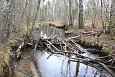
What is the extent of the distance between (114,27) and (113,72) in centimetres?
570

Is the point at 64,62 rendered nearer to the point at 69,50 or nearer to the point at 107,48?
the point at 69,50

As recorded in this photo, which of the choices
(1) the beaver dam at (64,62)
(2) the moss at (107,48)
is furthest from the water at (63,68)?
(2) the moss at (107,48)

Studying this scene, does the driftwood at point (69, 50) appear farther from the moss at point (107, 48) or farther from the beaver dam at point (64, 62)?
the moss at point (107, 48)

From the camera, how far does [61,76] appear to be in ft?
32.7

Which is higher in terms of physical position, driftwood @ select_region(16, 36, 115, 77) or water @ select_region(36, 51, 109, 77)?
driftwood @ select_region(16, 36, 115, 77)

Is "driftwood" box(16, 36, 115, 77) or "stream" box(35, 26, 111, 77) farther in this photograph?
"driftwood" box(16, 36, 115, 77)

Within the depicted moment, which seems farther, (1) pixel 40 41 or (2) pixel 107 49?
(1) pixel 40 41

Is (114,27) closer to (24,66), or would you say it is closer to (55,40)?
(55,40)

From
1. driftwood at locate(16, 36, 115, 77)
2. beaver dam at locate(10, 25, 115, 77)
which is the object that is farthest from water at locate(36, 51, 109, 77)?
driftwood at locate(16, 36, 115, 77)

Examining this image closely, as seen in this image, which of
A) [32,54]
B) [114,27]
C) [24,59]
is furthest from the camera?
[114,27]

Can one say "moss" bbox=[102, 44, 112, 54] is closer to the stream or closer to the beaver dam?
the beaver dam

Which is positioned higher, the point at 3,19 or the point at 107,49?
the point at 3,19

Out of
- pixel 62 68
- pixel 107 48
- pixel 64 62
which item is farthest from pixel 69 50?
pixel 62 68

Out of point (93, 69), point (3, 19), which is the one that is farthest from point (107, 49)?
point (3, 19)
